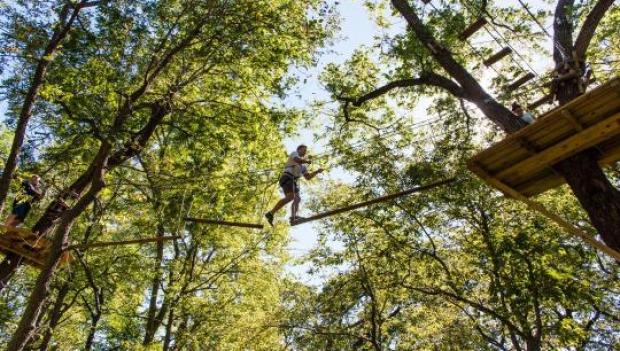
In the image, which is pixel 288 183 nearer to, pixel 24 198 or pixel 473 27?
pixel 473 27

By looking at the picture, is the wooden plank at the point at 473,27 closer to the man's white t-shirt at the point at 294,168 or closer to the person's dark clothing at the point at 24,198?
the man's white t-shirt at the point at 294,168

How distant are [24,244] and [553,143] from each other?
11.0 meters

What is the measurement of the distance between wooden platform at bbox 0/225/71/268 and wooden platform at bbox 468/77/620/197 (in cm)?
926

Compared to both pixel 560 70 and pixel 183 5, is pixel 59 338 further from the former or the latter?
pixel 560 70

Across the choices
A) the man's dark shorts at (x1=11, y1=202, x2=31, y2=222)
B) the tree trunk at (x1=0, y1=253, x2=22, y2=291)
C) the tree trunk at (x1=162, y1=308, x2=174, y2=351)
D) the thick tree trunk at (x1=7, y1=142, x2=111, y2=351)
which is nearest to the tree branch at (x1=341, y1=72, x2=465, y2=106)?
the thick tree trunk at (x1=7, y1=142, x2=111, y2=351)

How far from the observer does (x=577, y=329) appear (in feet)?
38.5

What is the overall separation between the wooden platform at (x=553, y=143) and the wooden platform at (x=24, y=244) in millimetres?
9256

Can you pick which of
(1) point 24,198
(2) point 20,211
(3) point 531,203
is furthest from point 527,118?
(2) point 20,211

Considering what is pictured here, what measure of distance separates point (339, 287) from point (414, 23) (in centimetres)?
1085

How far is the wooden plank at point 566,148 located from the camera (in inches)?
265

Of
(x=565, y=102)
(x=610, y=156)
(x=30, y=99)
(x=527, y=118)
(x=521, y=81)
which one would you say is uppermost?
(x=521, y=81)

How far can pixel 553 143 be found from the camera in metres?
7.24

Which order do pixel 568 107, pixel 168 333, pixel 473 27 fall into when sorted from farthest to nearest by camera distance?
pixel 168 333, pixel 473 27, pixel 568 107

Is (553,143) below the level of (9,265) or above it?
above
